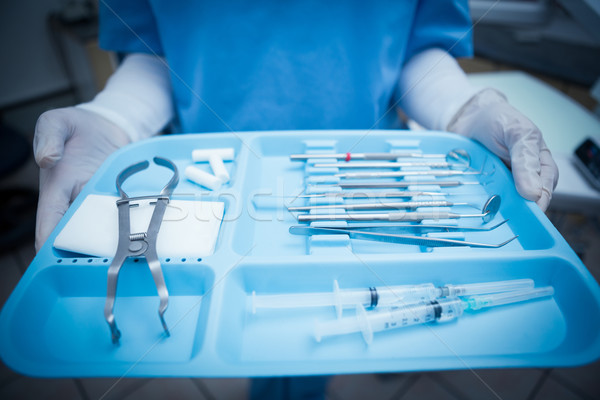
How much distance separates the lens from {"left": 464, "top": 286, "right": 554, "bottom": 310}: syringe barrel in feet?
1.55

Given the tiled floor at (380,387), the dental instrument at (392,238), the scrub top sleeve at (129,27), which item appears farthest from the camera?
the tiled floor at (380,387)

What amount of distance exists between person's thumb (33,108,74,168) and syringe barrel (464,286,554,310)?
66cm

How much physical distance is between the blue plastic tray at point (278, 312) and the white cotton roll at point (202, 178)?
5cm

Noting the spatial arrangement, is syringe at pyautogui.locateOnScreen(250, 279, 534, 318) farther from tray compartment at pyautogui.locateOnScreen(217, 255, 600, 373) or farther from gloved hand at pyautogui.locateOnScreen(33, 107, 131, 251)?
gloved hand at pyautogui.locateOnScreen(33, 107, 131, 251)

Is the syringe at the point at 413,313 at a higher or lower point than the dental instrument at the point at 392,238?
lower

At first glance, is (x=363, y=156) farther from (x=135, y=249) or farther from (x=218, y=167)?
(x=135, y=249)

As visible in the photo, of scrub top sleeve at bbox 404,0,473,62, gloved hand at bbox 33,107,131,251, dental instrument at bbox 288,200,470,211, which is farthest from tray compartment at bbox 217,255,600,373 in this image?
scrub top sleeve at bbox 404,0,473,62

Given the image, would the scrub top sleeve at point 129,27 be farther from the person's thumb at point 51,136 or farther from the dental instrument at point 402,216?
the dental instrument at point 402,216

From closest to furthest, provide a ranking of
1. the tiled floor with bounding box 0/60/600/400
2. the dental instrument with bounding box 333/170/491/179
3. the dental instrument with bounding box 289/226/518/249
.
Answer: the dental instrument with bounding box 289/226/518/249 < the dental instrument with bounding box 333/170/491/179 < the tiled floor with bounding box 0/60/600/400

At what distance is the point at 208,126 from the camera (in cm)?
81

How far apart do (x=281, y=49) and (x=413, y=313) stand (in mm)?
576

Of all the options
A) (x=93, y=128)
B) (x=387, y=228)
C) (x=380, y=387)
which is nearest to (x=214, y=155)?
(x=93, y=128)

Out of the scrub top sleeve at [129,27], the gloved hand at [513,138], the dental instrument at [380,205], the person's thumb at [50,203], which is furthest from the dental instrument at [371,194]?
the scrub top sleeve at [129,27]

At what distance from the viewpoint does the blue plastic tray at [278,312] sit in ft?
1.29
